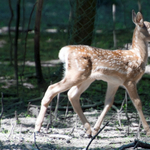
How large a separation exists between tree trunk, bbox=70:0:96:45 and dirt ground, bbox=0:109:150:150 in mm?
1598

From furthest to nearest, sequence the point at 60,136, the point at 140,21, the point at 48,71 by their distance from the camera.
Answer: the point at 48,71 → the point at 140,21 → the point at 60,136

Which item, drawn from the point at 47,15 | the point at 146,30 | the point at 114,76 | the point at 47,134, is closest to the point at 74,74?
the point at 114,76

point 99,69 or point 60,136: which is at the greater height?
point 99,69

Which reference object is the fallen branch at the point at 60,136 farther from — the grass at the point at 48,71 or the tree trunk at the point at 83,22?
the tree trunk at the point at 83,22

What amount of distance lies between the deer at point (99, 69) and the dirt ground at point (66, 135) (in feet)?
0.71

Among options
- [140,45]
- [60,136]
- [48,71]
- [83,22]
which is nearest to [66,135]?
[60,136]

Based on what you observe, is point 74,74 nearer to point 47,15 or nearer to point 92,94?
point 92,94

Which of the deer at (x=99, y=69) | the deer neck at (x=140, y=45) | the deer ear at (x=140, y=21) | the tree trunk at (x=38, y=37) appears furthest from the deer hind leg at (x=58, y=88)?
the tree trunk at (x=38, y=37)

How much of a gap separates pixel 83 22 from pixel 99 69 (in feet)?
7.12

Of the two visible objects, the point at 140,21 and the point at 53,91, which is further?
the point at 140,21

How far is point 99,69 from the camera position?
4832mm

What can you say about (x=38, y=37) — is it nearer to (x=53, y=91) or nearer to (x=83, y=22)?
(x=83, y=22)

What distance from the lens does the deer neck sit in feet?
17.1

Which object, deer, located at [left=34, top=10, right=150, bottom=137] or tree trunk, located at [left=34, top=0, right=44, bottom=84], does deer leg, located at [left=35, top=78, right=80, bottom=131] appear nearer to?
deer, located at [left=34, top=10, right=150, bottom=137]
